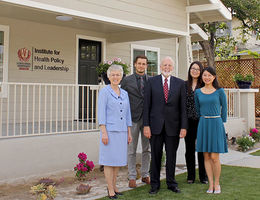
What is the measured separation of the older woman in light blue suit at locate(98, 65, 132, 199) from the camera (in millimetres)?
3824

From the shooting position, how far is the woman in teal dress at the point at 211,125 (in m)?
4.15

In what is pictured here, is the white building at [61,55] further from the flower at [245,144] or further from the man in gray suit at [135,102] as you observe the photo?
the flower at [245,144]

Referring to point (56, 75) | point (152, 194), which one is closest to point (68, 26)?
point (56, 75)

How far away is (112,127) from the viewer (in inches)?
151

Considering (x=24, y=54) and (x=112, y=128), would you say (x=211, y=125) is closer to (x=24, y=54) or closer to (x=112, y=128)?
(x=112, y=128)

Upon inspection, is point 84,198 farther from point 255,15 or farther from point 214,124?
point 255,15

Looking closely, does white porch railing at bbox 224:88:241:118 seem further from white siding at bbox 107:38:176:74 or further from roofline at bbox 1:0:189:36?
roofline at bbox 1:0:189:36

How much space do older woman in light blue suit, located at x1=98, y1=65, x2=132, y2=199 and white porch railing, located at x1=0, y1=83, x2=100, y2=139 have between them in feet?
4.26

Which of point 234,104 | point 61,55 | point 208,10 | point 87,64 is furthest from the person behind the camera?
point 234,104

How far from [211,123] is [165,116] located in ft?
2.16

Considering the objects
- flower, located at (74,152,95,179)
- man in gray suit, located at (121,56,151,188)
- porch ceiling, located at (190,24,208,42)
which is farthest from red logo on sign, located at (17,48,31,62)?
porch ceiling, located at (190,24,208,42)

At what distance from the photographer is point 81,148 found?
6.06m

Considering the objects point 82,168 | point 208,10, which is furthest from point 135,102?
point 208,10

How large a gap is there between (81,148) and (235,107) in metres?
6.51
